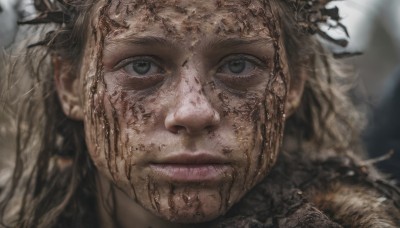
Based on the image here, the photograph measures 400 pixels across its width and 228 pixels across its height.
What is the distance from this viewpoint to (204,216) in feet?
7.89

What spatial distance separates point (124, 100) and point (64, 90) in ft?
1.65

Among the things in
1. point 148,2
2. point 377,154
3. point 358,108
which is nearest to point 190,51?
point 148,2

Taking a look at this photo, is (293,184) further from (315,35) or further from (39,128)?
(39,128)

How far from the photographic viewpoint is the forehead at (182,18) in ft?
7.98

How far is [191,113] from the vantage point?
2309 millimetres

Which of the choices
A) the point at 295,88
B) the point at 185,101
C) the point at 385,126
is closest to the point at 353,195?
the point at 295,88

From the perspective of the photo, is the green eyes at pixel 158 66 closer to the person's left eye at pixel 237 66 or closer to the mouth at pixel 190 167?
the person's left eye at pixel 237 66

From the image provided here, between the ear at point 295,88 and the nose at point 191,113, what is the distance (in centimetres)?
59

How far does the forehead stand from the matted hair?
23 cm

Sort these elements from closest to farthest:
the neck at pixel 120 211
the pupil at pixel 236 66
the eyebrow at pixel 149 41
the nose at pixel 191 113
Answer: the nose at pixel 191 113
the eyebrow at pixel 149 41
the pupil at pixel 236 66
the neck at pixel 120 211

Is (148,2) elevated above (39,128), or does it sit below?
above

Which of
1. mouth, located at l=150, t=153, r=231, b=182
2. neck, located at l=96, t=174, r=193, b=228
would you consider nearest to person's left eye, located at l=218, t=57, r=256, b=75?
mouth, located at l=150, t=153, r=231, b=182

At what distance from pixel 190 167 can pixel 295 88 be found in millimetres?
775

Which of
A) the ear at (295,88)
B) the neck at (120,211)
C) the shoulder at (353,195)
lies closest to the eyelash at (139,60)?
the neck at (120,211)
